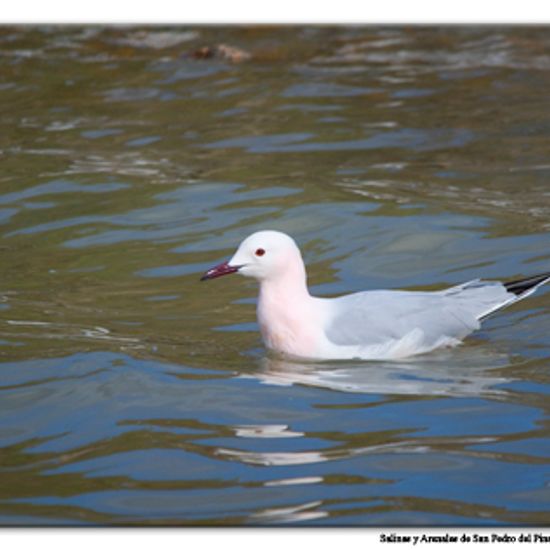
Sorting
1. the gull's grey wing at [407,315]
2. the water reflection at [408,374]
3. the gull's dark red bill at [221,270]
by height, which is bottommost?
the water reflection at [408,374]

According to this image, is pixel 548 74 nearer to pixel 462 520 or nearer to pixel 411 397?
pixel 411 397

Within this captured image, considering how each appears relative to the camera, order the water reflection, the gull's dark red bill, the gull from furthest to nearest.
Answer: the gull's dark red bill
the gull
the water reflection

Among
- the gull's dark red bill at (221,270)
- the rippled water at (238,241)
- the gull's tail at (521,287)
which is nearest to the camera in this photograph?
the rippled water at (238,241)

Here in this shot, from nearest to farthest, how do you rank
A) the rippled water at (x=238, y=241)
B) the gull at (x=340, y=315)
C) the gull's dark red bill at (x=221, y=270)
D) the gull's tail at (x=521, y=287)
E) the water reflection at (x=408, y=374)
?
the rippled water at (x=238, y=241) < the water reflection at (x=408, y=374) < the gull at (x=340, y=315) < the gull's dark red bill at (x=221, y=270) < the gull's tail at (x=521, y=287)

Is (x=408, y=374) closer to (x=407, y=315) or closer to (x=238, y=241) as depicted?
(x=407, y=315)

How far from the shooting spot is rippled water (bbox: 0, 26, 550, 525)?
6355 millimetres

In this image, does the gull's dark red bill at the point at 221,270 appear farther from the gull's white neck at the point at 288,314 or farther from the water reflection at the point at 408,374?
the water reflection at the point at 408,374

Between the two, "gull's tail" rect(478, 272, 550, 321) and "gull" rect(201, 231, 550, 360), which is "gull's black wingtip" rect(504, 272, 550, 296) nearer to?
"gull's tail" rect(478, 272, 550, 321)

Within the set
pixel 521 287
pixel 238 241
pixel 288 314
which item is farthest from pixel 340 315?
pixel 238 241

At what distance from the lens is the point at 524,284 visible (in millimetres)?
8555

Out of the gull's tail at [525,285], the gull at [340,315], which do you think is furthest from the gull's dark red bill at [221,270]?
the gull's tail at [525,285]

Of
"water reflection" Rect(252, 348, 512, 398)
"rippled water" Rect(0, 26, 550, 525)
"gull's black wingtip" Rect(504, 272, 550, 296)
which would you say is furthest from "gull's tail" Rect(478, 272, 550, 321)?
"water reflection" Rect(252, 348, 512, 398)

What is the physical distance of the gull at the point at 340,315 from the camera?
8000 millimetres

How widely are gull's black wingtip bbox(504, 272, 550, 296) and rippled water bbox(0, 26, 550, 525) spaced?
0.22 meters
